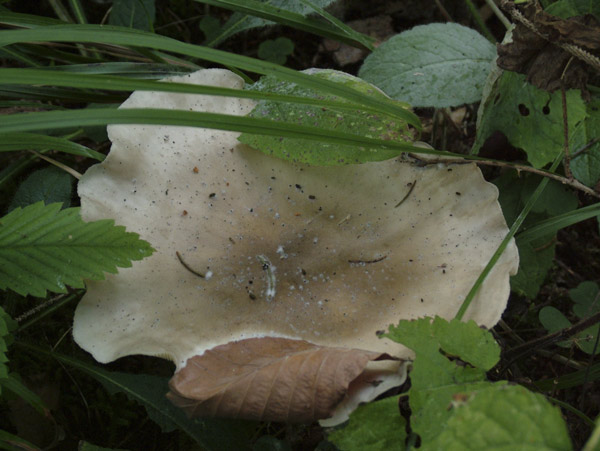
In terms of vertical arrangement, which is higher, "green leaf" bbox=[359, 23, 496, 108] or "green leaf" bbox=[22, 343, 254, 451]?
"green leaf" bbox=[359, 23, 496, 108]

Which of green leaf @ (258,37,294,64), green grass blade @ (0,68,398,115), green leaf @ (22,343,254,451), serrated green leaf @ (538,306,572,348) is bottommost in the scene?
green leaf @ (22,343,254,451)

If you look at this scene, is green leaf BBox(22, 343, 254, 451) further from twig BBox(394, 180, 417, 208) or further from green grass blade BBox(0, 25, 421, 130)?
green grass blade BBox(0, 25, 421, 130)

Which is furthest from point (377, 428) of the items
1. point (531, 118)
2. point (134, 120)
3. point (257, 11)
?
point (257, 11)

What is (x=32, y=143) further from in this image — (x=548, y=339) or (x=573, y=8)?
(x=573, y=8)

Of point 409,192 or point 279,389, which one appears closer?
point 279,389

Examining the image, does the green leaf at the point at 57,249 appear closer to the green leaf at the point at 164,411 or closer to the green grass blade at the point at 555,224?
the green leaf at the point at 164,411

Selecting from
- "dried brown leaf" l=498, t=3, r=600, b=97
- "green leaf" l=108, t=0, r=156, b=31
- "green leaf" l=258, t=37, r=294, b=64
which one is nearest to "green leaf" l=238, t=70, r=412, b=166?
"dried brown leaf" l=498, t=3, r=600, b=97

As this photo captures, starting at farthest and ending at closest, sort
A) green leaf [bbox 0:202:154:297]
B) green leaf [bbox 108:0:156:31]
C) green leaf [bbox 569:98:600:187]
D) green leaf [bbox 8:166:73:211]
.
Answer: green leaf [bbox 108:0:156:31]
green leaf [bbox 8:166:73:211]
green leaf [bbox 569:98:600:187]
green leaf [bbox 0:202:154:297]

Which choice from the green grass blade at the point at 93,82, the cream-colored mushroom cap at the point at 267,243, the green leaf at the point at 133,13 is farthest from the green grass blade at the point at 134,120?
the green leaf at the point at 133,13
